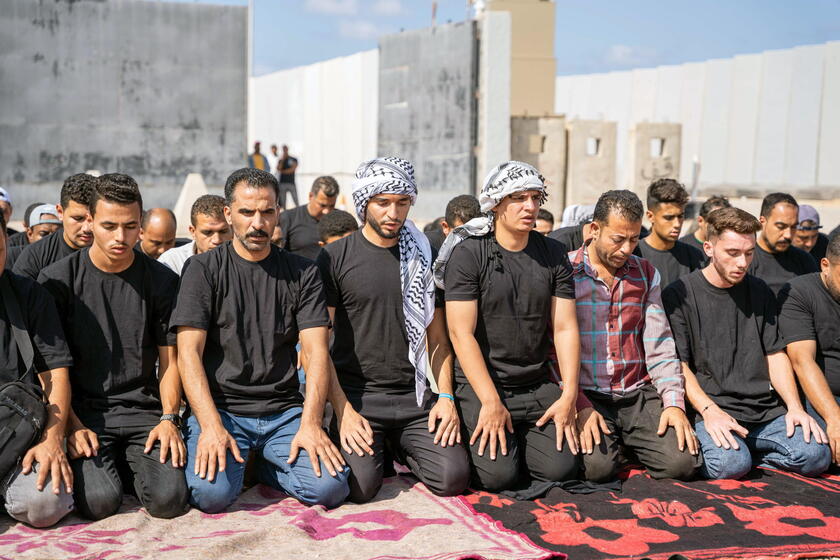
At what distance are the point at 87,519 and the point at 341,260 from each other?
1.75 m

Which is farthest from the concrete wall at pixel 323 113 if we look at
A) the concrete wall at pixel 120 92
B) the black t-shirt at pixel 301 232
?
the black t-shirt at pixel 301 232

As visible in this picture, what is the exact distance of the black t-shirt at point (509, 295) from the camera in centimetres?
474

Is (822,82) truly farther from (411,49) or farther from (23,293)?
(23,293)

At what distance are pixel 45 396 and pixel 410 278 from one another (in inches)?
73.0

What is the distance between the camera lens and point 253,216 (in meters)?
4.39

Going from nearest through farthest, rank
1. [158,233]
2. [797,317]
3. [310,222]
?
[797,317] → [158,233] → [310,222]

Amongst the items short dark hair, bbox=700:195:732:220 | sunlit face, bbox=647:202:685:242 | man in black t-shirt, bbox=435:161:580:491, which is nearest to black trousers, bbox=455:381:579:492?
man in black t-shirt, bbox=435:161:580:491

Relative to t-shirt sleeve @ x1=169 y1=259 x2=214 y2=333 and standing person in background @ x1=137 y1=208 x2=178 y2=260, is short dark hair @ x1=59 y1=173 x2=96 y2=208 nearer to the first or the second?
standing person in background @ x1=137 y1=208 x2=178 y2=260

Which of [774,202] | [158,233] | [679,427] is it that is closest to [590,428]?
[679,427]

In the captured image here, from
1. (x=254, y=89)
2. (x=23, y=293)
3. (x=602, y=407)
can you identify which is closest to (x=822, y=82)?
(x=254, y=89)

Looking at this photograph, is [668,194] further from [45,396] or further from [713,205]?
[45,396]

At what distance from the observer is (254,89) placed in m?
43.3

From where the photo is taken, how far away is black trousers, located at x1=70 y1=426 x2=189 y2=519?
4.01 m

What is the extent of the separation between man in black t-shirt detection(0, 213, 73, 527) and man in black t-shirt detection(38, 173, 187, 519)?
137 millimetres
